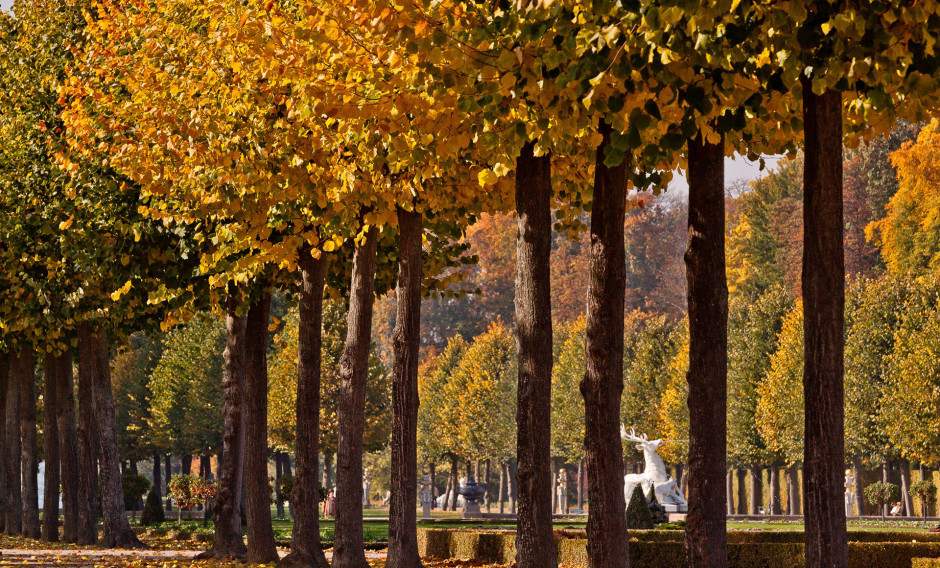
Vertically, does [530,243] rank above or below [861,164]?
below

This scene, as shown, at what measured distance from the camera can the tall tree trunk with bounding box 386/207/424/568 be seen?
46.7ft

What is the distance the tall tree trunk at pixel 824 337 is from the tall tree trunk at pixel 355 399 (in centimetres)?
780

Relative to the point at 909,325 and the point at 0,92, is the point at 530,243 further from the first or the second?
the point at 909,325

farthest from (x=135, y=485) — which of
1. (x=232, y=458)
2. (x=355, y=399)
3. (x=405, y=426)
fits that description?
(x=405, y=426)

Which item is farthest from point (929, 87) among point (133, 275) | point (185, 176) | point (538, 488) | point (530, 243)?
point (133, 275)

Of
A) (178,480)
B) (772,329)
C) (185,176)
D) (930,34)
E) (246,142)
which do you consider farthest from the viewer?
(772,329)

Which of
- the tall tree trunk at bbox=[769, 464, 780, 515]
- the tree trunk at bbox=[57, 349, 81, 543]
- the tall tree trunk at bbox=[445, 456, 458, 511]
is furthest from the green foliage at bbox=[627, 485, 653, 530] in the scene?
the tall tree trunk at bbox=[445, 456, 458, 511]

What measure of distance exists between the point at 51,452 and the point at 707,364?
23.1 meters

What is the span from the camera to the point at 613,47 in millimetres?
7371

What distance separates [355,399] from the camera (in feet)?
50.8

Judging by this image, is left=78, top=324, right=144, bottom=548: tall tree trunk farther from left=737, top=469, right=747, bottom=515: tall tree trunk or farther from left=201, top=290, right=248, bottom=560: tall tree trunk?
left=737, top=469, right=747, bottom=515: tall tree trunk

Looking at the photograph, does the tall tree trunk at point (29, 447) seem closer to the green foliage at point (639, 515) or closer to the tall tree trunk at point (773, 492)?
the green foliage at point (639, 515)

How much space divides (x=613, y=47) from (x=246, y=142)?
7.88 meters

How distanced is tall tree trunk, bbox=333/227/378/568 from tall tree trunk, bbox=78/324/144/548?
924cm
